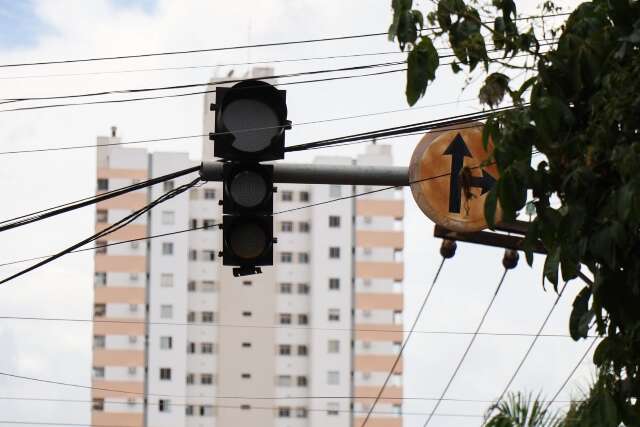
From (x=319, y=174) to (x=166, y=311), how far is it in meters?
85.7

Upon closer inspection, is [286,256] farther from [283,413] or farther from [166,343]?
[283,413]

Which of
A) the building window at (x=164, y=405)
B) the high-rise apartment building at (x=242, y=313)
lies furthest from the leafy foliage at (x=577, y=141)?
the building window at (x=164, y=405)

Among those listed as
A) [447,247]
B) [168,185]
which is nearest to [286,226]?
[168,185]

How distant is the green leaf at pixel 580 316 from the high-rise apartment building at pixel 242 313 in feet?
279

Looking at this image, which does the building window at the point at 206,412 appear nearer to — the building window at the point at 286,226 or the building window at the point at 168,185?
the building window at the point at 286,226

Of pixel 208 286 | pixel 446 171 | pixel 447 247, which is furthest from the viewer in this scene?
pixel 208 286

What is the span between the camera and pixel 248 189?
343 inches

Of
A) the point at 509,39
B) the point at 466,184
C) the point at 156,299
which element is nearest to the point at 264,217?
the point at 466,184

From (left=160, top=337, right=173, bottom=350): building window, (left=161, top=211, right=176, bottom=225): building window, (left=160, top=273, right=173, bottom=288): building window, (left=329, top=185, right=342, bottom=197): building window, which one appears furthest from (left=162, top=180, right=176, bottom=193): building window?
(left=329, top=185, right=342, bottom=197): building window

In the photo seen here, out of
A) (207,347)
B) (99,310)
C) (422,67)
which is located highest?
(99,310)

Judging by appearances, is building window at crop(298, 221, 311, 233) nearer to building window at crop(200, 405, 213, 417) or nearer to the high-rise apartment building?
the high-rise apartment building

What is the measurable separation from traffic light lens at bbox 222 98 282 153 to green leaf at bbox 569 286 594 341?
2.48m

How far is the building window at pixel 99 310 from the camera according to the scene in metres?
95.4

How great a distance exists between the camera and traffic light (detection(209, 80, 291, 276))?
28.3 feet
